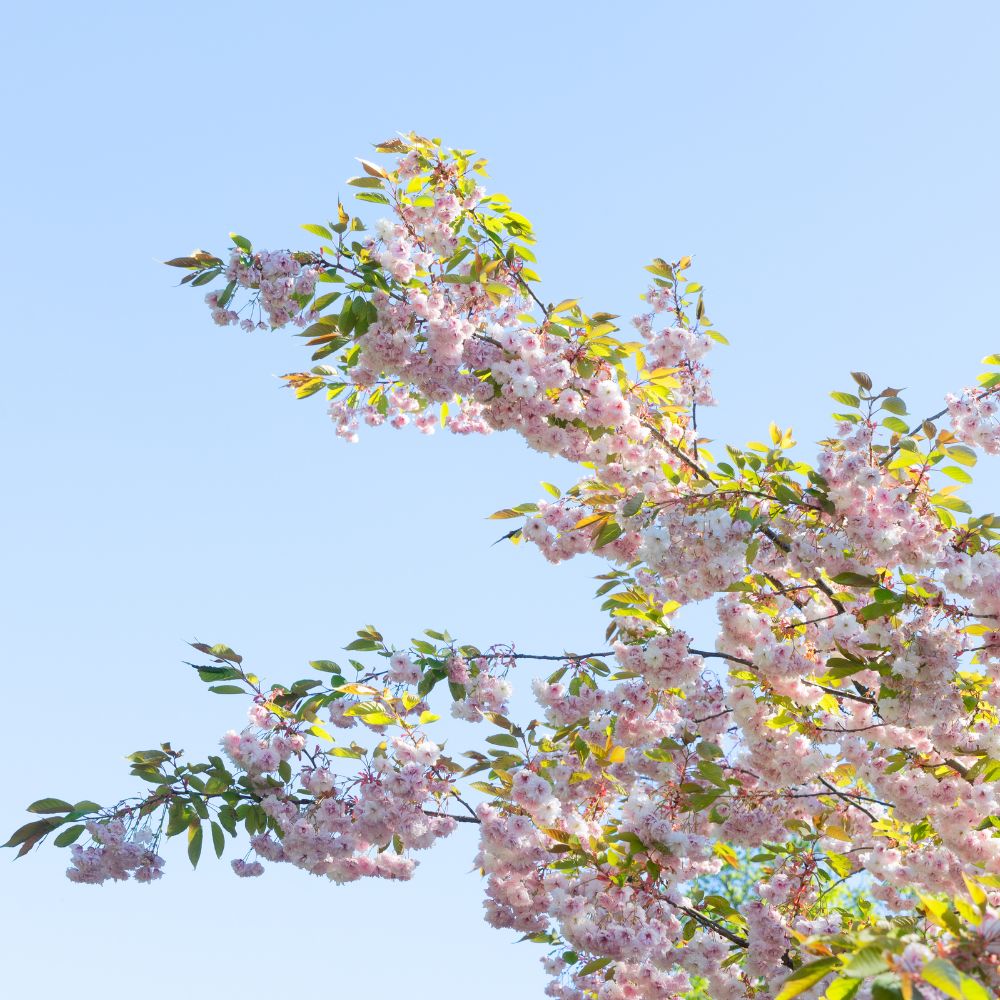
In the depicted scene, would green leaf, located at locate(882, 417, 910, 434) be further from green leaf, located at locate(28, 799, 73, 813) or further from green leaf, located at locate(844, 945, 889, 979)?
green leaf, located at locate(28, 799, 73, 813)

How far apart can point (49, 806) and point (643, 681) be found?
314cm

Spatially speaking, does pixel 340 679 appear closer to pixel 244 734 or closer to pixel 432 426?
pixel 244 734

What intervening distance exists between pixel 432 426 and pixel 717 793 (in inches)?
155

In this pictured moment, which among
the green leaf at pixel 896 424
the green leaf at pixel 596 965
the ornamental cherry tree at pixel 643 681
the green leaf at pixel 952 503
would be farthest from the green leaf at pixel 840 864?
the green leaf at pixel 896 424

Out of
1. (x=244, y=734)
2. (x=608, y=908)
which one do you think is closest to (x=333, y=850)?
(x=244, y=734)

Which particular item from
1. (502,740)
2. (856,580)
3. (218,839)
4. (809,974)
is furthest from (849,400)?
(218,839)

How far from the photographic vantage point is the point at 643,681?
5.80 meters

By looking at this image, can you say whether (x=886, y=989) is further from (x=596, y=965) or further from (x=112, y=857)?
(x=112, y=857)

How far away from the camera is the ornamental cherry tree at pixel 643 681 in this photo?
5.05 meters

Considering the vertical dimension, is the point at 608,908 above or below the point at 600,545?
below

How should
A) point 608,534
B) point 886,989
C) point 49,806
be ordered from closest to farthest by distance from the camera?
point 886,989 → point 49,806 → point 608,534

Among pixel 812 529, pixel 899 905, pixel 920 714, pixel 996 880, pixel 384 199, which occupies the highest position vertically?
pixel 384 199

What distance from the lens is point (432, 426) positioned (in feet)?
27.0

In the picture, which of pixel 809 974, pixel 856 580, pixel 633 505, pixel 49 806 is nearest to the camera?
pixel 809 974
